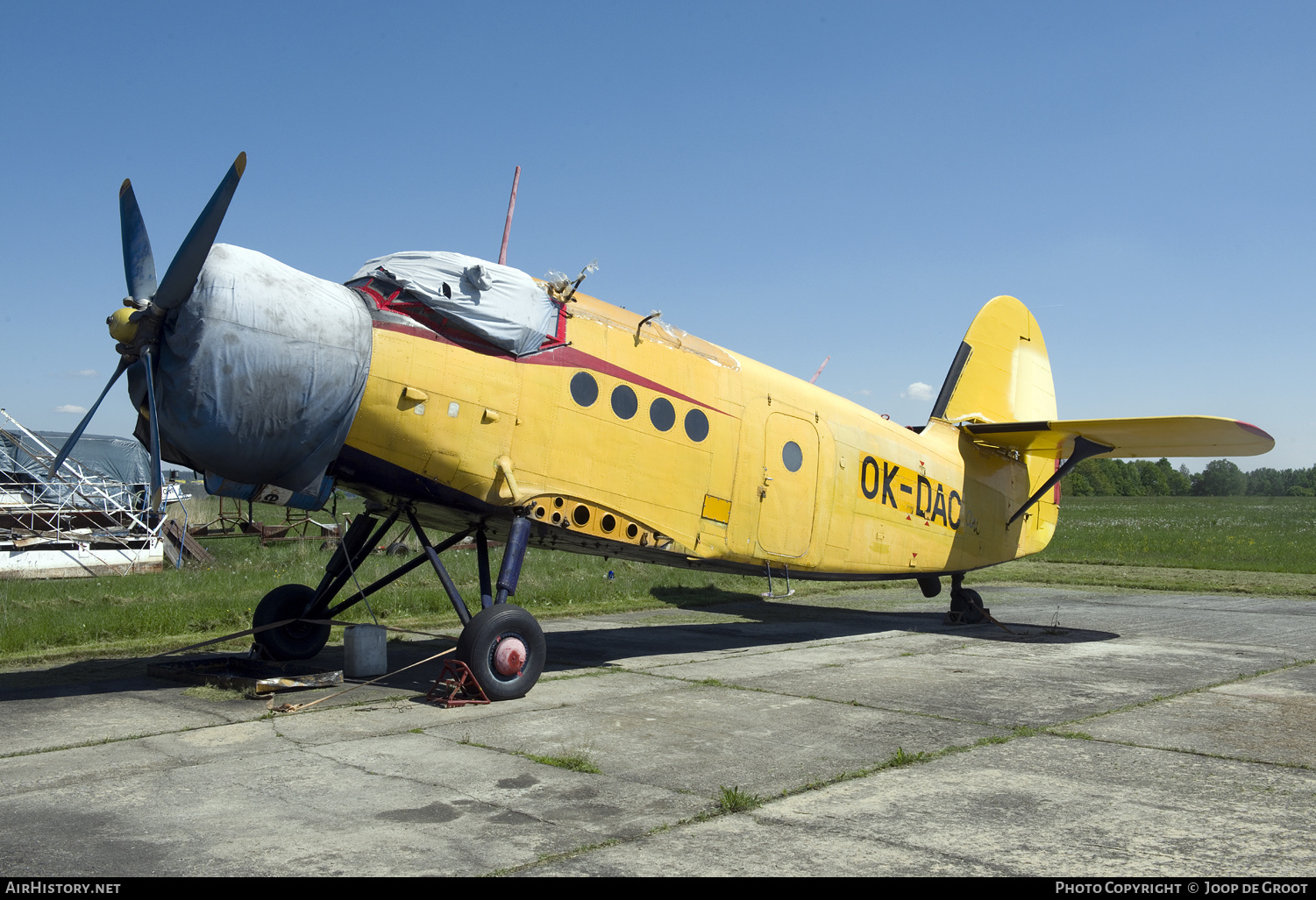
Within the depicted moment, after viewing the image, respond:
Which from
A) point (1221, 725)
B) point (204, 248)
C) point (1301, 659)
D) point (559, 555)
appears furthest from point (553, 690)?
point (559, 555)

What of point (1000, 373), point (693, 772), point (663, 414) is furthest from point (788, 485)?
point (1000, 373)

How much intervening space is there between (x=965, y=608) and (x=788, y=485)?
5.35m

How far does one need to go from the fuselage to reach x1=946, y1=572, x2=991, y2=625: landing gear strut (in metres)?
1.81

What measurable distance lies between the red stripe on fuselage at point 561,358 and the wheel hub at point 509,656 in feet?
8.25

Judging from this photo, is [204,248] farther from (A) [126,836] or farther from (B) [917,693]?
(B) [917,693]

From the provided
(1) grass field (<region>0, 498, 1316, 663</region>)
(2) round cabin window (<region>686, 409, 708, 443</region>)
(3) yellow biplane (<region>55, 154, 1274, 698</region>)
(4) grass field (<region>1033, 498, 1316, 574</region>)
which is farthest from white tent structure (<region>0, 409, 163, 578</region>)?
(4) grass field (<region>1033, 498, 1316, 574</region>)

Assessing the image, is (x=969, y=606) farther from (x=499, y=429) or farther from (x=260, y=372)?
(x=260, y=372)

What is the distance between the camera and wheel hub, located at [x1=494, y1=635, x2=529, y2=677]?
8023mm

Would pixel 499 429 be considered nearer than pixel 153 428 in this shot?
No

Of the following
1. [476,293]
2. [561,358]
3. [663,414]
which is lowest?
[663,414]

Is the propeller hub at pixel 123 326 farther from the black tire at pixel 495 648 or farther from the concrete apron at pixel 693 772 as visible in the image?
the black tire at pixel 495 648

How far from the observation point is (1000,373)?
1526cm

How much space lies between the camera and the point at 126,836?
4605 millimetres

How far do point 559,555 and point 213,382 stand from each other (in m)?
15.4
